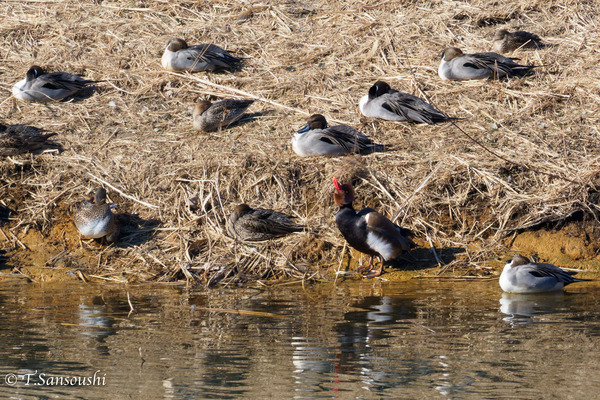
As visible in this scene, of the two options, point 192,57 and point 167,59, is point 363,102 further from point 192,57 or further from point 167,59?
point 167,59

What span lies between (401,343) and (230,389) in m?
1.43

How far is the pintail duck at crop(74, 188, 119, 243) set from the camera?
320 inches

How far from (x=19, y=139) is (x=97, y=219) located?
6.00 ft

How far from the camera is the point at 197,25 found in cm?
1227

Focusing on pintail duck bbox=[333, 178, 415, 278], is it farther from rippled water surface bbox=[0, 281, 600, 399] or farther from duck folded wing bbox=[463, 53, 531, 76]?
duck folded wing bbox=[463, 53, 531, 76]

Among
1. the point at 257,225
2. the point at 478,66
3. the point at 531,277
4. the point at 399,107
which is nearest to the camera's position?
the point at 531,277

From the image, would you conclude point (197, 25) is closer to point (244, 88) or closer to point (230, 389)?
point (244, 88)

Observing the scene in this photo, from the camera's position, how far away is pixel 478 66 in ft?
33.3

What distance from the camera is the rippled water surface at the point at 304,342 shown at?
15.8ft

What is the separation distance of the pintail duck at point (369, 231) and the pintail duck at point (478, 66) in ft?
10.7

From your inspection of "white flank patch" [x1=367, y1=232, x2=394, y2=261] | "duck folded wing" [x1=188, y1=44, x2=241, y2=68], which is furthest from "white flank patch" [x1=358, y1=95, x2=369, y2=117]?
"white flank patch" [x1=367, y1=232, x2=394, y2=261]

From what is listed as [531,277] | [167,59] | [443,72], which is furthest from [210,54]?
[531,277]

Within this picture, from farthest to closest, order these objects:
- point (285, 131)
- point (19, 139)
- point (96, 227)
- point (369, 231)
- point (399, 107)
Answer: point (285, 131) → point (399, 107) → point (19, 139) → point (96, 227) → point (369, 231)

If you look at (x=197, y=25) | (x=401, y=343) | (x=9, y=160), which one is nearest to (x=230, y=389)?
(x=401, y=343)
